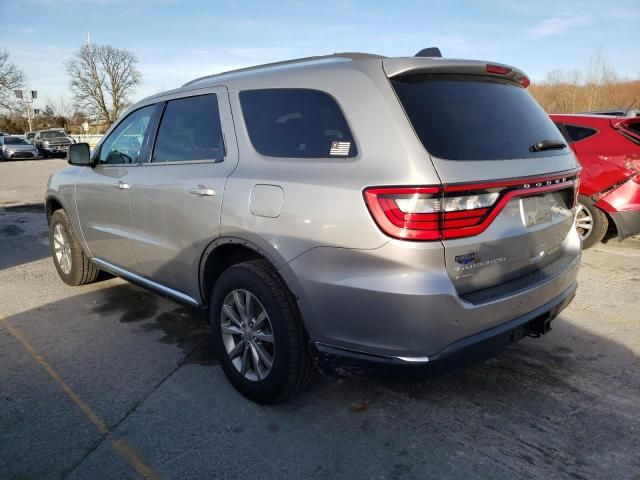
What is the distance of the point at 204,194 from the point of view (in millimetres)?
2918

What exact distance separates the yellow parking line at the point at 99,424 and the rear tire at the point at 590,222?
5.40m

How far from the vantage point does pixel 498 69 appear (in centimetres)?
264

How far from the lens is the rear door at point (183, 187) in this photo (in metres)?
2.92

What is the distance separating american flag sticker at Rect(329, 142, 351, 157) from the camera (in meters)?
2.33

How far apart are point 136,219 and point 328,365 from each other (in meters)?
2.00

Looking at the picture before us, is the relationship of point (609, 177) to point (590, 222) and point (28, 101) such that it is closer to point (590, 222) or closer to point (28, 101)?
point (590, 222)

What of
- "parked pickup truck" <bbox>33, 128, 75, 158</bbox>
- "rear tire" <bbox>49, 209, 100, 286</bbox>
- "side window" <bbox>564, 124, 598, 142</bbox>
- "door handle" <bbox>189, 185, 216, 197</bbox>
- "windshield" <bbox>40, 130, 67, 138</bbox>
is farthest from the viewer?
"windshield" <bbox>40, 130, 67, 138</bbox>

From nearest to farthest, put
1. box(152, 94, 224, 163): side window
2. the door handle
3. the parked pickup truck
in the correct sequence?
1. the door handle
2. box(152, 94, 224, 163): side window
3. the parked pickup truck

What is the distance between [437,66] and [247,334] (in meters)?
1.74

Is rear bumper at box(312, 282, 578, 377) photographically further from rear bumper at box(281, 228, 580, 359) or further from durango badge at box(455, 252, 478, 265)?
durango badge at box(455, 252, 478, 265)

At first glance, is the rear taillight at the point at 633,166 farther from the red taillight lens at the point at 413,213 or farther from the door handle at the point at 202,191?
the door handle at the point at 202,191

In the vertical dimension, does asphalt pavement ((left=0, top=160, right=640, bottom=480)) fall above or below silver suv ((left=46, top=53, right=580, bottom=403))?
below

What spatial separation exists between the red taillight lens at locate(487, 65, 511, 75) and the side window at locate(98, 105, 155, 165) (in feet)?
7.97

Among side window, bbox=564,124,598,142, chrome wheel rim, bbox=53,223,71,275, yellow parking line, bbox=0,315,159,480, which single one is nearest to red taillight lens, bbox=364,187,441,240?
yellow parking line, bbox=0,315,159,480
